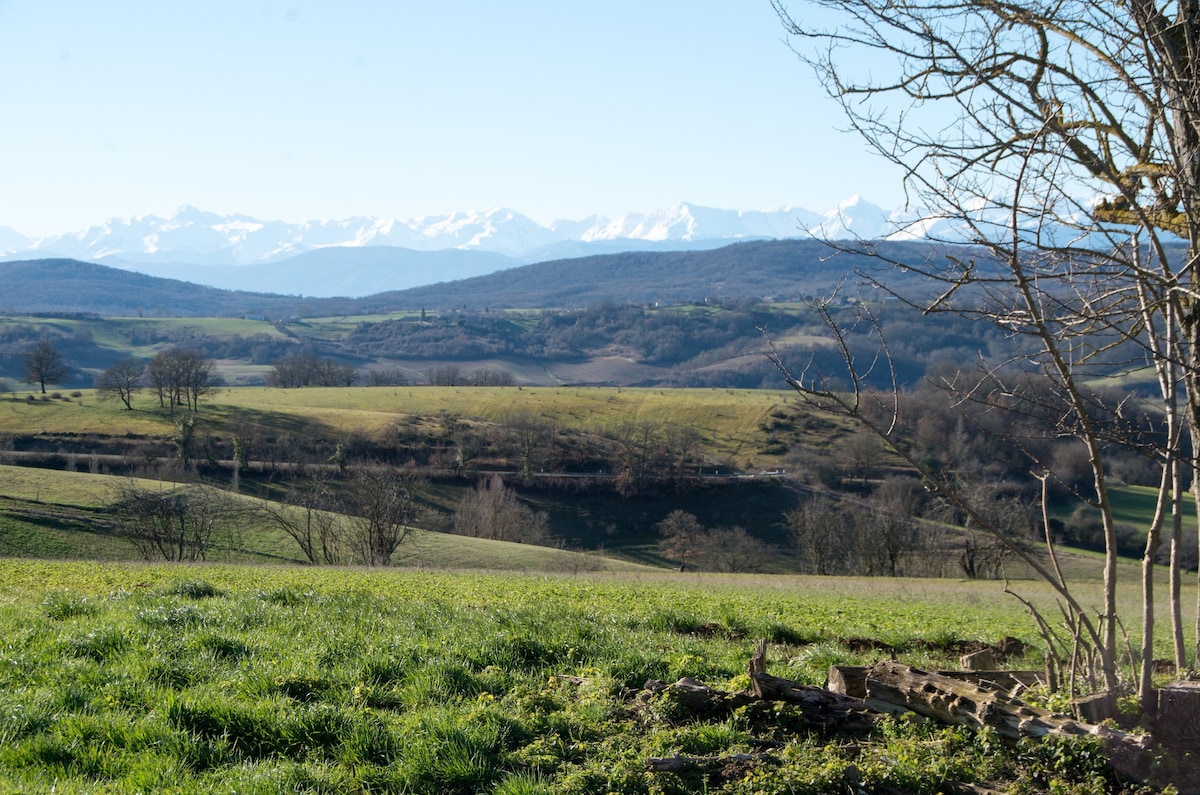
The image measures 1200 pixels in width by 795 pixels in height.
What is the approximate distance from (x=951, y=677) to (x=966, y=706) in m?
0.65

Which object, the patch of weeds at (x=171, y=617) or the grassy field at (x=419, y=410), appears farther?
the grassy field at (x=419, y=410)

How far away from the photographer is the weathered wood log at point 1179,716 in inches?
231

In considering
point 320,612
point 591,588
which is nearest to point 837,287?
point 320,612

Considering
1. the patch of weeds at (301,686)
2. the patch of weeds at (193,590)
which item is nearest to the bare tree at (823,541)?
the patch of weeds at (193,590)

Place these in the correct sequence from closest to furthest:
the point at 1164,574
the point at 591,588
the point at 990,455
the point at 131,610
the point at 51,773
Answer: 1. the point at 51,773
2. the point at 131,610
3. the point at 591,588
4. the point at 1164,574
5. the point at 990,455

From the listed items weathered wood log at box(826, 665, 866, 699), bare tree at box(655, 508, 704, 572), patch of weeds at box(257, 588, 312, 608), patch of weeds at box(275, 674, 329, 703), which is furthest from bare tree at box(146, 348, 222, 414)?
weathered wood log at box(826, 665, 866, 699)

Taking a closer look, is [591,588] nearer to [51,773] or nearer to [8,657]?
[8,657]

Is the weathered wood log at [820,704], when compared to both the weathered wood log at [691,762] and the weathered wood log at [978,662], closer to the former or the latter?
the weathered wood log at [691,762]

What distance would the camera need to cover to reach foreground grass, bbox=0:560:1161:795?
205 inches

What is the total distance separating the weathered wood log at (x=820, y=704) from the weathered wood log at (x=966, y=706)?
142 mm

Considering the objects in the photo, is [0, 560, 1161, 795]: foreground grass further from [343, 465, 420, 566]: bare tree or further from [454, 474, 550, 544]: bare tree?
[454, 474, 550, 544]: bare tree

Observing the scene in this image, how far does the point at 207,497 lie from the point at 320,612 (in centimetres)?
4576

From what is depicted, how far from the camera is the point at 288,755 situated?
5535 mm

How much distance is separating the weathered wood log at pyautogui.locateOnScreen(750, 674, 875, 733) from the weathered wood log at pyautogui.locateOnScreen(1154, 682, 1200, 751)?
193 cm
